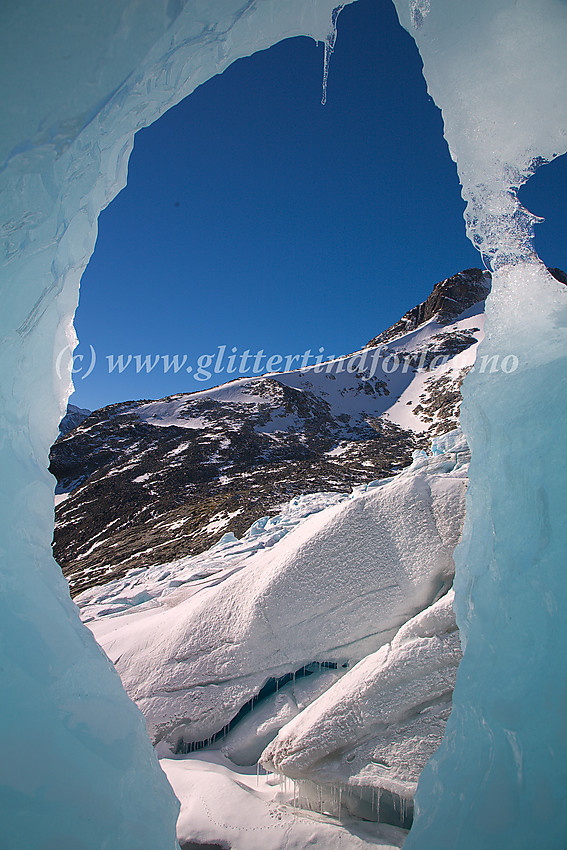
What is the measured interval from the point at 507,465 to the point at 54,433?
3716 millimetres

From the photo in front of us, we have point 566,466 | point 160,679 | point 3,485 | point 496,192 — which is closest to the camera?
point 566,466

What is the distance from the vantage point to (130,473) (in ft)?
91.6

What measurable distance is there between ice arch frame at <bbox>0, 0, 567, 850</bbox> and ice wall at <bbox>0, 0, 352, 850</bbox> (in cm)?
1

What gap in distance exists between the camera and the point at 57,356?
3447 mm

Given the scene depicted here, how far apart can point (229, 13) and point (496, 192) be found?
9.23ft

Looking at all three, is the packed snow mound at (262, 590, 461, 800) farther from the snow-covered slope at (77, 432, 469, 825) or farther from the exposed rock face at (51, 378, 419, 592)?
the exposed rock face at (51, 378, 419, 592)

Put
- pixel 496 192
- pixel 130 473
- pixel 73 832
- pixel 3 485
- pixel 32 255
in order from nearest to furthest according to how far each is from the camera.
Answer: pixel 73 832, pixel 3 485, pixel 32 255, pixel 496 192, pixel 130 473

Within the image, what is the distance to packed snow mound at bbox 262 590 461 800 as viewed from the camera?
3172mm

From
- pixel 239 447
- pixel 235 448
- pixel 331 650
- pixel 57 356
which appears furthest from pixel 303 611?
pixel 239 447

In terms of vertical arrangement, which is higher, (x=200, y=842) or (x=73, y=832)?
(x=73, y=832)

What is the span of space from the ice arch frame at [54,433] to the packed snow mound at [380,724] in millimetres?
804

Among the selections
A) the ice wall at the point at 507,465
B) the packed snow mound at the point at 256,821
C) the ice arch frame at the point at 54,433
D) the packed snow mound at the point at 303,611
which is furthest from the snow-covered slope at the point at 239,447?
the ice wall at the point at 507,465

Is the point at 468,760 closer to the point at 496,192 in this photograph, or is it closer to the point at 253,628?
the point at 253,628

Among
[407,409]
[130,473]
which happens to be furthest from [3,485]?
[407,409]
